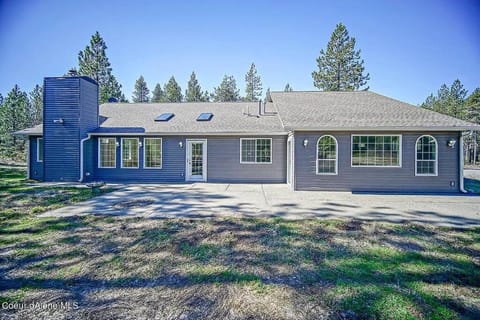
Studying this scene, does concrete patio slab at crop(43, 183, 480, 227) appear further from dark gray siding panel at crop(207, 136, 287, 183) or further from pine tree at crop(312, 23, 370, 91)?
pine tree at crop(312, 23, 370, 91)

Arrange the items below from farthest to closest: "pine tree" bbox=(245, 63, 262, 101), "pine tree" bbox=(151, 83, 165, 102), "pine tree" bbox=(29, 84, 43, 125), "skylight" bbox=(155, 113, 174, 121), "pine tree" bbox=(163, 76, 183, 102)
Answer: "pine tree" bbox=(151, 83, 165, 102), "pine tree" bbox=(245, 63, 262, 101), "pine tree" bbox=(163, 76, 183, 102), "pine tree" bbox=(29, 84, 43, 125), "skylight" bbox=(155, 113, 174, 121)

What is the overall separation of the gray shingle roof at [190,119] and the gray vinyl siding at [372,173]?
231 cm

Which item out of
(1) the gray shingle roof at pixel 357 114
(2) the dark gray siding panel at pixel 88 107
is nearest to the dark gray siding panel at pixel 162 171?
(2) the dark gray siding panel at pixel 88 107

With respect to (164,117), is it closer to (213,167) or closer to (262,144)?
(213,167)

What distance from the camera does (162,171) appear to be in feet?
38.1

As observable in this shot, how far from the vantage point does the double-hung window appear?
1169 centimetres

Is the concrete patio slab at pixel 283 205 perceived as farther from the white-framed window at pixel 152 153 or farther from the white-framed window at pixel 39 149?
the white-framed window at pixel 39 149

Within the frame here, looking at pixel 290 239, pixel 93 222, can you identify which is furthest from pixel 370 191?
pixel 93 222

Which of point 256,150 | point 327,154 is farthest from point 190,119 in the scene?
point 327,154

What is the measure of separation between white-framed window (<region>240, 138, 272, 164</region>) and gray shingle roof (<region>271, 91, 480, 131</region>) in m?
1.70

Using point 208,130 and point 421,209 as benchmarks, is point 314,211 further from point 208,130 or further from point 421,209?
point 208,130

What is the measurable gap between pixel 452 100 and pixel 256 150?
39.1 metres

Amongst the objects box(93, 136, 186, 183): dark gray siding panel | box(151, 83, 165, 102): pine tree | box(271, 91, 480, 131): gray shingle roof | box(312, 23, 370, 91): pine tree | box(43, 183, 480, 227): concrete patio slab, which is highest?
box(151, 83, 165, 102): pine tree

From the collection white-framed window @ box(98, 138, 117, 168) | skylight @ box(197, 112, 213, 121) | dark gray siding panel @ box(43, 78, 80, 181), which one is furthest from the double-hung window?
skylight @ box(197, 112, 213, 121)
